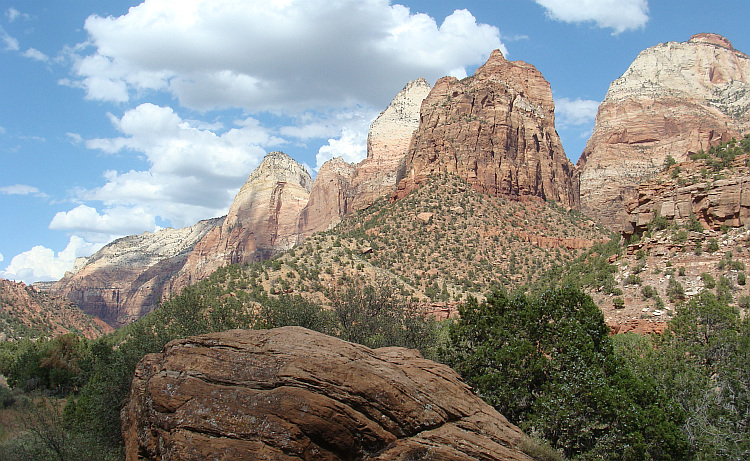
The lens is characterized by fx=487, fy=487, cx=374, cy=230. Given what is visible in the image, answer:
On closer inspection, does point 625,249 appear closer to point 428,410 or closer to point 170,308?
point 428,410

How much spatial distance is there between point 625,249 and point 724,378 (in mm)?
14618

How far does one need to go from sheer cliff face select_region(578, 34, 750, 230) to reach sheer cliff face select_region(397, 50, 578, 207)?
73.1 ft

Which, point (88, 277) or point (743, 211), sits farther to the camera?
point (88, 277)

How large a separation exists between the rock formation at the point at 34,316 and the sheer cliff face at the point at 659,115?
96472mm

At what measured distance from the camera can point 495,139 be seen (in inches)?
2968

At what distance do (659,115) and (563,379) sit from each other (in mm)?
118396

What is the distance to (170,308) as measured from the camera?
25.4m

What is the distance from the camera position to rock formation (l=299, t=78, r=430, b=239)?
125m

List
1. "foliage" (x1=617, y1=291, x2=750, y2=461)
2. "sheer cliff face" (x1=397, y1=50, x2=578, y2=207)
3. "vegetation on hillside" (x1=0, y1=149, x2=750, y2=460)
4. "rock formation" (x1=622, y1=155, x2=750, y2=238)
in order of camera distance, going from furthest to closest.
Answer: "sheer cliff face" (x1=397, y1=50, x2=578, y2=207) → "rock formation" (x1=622, y1=155, x2=750, y2=238) → "foliage" (x1=617, y1=291, x2=750, y2=461) → "vegetation on hillside" (x1=0, y1=149, x2=750, y2=460)

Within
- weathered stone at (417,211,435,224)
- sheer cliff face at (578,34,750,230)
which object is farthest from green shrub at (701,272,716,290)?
sheer cliff face at (578,34,750,230)

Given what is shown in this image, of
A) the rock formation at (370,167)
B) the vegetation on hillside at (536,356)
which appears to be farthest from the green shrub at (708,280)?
the rock formation at (370,167)

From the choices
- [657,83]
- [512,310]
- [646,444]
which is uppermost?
[657,83]

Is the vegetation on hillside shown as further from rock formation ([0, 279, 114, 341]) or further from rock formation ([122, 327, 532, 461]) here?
rock formation ([0, 279, 114, 341])

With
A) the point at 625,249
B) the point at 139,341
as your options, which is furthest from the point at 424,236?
the point at 139,341
